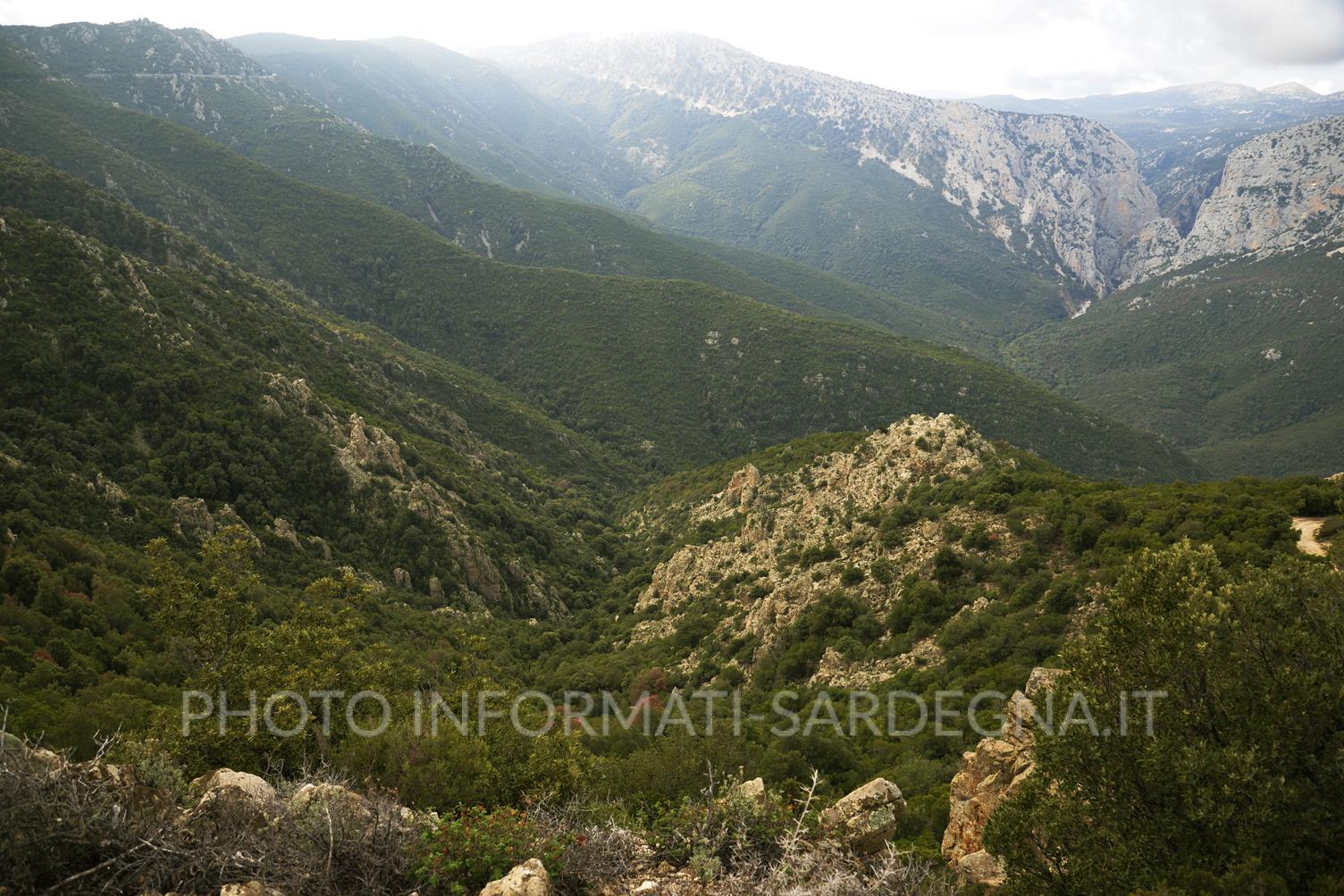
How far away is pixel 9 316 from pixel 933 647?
2432 inches

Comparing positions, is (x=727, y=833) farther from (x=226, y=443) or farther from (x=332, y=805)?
(x=226, y=443)

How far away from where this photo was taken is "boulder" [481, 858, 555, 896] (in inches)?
375

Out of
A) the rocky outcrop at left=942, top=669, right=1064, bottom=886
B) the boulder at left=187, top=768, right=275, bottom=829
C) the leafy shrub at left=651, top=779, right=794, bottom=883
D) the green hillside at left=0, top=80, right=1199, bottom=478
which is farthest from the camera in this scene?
the green hillside at left=0, top=80, right=1199, bottom=478

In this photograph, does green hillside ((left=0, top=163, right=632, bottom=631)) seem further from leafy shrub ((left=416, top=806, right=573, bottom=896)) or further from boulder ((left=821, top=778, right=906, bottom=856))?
boulder ((left=821, top=778, right=906, bottom=856))

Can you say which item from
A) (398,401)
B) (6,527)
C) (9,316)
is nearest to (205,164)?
(398,401)

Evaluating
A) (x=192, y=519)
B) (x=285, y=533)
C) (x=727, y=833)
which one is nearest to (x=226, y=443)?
(x=285, y=533)

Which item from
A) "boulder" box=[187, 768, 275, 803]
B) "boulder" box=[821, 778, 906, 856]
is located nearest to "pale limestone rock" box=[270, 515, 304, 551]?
"boulder" box=[187, 768, 275, 803]

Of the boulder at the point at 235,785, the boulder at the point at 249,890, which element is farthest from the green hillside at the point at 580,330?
the boulder at the point at 249,890

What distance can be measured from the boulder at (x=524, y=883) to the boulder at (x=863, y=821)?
18.3ft

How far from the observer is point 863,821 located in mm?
13336

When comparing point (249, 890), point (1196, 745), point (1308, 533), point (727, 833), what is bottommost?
point (727, 833)

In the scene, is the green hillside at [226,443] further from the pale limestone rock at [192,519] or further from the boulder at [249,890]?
the boulder at [249,890]

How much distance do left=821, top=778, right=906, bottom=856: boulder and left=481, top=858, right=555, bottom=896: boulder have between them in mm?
5590

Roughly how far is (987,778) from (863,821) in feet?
13.1
